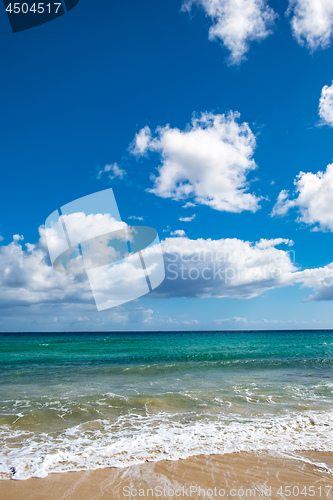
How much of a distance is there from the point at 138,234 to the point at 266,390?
26.4 ft

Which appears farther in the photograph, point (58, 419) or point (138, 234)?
point (138, 234)

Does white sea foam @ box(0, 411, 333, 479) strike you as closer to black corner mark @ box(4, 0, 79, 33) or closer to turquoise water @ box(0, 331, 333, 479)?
turquoise water @ box(0, 331, 333, 479)

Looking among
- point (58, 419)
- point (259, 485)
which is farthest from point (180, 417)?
point (259, 485)

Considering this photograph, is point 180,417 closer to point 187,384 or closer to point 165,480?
point 165,480

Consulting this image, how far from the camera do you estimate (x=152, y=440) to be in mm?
6406

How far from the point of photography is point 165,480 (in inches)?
186

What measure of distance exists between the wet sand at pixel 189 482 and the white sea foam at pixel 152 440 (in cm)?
33

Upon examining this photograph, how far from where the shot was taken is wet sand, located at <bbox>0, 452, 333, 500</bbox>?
14.3 feet

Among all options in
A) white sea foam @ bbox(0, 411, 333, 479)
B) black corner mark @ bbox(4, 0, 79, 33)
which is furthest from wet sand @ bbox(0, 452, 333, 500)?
black corner mark @ bbox(4, 0, 79, 33)

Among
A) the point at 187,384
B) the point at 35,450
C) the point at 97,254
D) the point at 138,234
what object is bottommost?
the point at 187,384

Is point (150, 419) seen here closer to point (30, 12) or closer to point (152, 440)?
point (152, 440)

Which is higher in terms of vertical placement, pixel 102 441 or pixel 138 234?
pixel 138 234

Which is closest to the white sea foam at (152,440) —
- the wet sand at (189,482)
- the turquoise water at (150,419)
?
the turquoise water at (150,419)

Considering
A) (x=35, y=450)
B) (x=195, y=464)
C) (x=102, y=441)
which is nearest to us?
(x=195, y=464)
